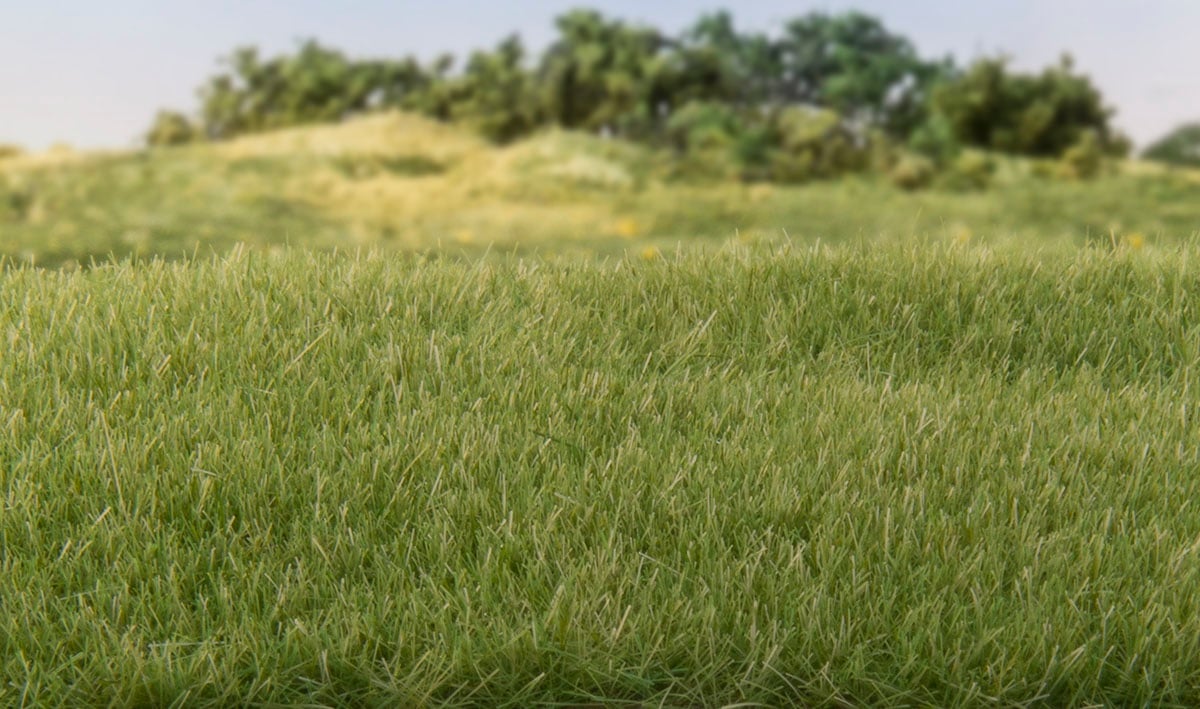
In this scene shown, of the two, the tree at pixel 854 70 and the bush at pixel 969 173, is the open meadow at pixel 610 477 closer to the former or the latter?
the bush at pixel 969 173

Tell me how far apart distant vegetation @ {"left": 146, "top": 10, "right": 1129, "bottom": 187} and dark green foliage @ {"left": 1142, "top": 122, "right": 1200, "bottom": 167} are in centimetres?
115

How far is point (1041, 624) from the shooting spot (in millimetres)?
2512

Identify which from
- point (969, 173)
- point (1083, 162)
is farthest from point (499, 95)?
point (1083, 162)

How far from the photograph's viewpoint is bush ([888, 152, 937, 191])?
1243 centimetres

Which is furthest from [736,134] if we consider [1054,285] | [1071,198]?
[1054,285]

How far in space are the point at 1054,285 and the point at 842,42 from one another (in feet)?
34.8

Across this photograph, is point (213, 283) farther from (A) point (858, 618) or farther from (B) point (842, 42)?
(B) point (842, 42)

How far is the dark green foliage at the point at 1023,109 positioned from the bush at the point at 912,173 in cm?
120

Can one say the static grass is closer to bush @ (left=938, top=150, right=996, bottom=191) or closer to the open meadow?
the open meadow

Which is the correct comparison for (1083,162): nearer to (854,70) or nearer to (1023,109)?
(1023,109)

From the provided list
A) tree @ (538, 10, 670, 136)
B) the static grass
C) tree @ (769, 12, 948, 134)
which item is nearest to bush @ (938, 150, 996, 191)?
tree @ (769, 12, 948, 134)

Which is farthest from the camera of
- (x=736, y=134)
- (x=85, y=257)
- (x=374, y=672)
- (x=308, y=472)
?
(x=736, y=134)

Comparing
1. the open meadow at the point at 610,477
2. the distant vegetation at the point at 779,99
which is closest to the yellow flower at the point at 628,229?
the distant vegetation at the point at 779,99

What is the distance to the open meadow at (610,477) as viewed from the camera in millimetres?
2428
